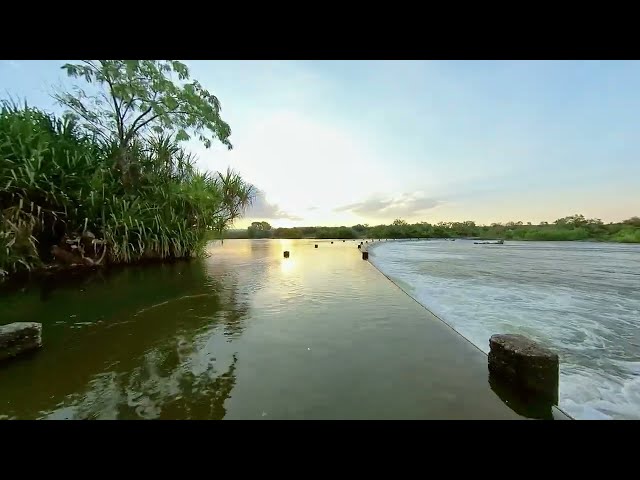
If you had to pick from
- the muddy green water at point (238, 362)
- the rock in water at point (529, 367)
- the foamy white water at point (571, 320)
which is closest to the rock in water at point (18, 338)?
the muddy green water at point (238, 362)

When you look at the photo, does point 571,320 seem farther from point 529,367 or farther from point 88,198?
point 88,198

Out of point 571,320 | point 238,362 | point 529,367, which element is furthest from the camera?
point 571,320

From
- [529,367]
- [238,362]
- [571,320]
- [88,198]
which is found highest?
[88,198]

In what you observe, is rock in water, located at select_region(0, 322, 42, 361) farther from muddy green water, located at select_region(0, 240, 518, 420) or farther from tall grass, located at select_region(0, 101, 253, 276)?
tall grass, located at select_region(0, 101, 253, 276)

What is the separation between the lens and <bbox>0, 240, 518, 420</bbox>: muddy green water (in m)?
2.08

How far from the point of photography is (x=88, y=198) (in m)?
8.34

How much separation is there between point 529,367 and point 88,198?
1075 centimetres

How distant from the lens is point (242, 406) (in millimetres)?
2100

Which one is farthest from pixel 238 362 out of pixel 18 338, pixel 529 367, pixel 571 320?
pixel 571 320

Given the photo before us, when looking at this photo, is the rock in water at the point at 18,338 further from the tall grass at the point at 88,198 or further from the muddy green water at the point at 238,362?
the tall grass at the point at 88,198
